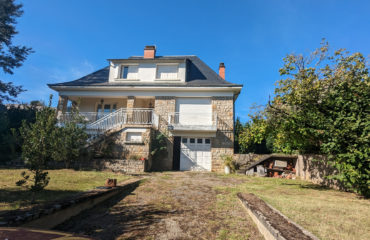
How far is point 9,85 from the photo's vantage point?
A: 1869cm

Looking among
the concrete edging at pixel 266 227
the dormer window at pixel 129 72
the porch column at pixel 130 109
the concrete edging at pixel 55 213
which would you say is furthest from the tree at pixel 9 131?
the concrete edging at pixel 266 227

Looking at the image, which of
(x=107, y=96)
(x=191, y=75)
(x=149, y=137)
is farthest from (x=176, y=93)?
(x=107, y=96)

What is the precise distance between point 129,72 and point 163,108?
4376 millimetres

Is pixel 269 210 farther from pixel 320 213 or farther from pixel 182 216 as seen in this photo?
pixel 182 216

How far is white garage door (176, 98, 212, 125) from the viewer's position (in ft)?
41.8

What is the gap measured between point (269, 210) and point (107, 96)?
13050mm

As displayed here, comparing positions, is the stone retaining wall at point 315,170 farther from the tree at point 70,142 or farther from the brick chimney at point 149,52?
the brick chimney at point 149,52

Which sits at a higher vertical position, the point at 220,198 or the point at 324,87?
the point at 324,87

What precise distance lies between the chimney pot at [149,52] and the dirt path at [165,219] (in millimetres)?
13255

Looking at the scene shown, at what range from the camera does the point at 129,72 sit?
581 inches

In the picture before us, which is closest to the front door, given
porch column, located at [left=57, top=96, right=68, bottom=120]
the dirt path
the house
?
the house

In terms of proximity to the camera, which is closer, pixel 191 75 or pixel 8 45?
pixel 191 75

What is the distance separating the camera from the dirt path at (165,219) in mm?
2826

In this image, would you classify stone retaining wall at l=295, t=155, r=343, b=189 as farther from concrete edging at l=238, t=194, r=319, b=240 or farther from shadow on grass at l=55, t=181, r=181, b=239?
shadow on grass at l=55, t=181, r=181, b=239
